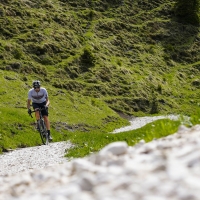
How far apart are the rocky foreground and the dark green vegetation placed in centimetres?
2226

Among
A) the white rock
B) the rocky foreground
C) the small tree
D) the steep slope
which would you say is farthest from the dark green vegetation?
the white rock

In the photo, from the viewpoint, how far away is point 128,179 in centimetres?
438

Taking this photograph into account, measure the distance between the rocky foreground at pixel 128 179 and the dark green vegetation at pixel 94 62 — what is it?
2226 cm

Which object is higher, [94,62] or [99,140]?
[99,140]

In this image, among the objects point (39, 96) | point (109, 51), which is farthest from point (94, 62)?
point (39, 96)

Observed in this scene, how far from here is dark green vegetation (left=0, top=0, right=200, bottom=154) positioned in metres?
46.5

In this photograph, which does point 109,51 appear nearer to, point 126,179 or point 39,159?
point 39,159

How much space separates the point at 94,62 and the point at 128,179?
7008cm

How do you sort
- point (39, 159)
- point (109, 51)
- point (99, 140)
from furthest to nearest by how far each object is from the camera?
point (109, 51)
point (99, 140)
point (39, 159)

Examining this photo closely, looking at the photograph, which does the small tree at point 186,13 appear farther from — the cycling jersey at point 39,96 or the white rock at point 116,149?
the white rock at point 116,149

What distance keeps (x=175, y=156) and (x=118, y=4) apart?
111m

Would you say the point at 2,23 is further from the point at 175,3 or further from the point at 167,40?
the point at 175,3

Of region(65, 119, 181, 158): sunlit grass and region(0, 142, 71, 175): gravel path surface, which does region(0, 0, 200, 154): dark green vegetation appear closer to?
region(0, 142, 71, 175): gravel path surface

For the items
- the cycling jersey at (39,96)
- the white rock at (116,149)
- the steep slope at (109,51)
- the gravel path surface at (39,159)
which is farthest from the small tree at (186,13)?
the white rock at (116,149)
